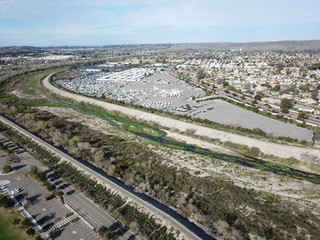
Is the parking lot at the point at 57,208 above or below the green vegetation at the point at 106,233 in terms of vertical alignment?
below

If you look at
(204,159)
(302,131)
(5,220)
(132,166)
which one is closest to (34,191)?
(5,220)

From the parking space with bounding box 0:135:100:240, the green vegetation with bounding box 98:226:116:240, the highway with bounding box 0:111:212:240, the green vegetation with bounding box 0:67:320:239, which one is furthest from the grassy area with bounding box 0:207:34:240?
the highway with bounding box 0:111:212:240

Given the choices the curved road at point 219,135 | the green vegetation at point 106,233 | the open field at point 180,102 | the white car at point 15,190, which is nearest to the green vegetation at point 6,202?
the white car at point 15,190

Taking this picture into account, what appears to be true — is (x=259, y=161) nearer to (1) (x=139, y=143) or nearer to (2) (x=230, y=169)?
(2) (x=230, y=169)

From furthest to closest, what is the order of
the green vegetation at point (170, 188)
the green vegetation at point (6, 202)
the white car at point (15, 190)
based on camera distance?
the white car at point (15, 190)
the green vegetation at point (6, 202)
the green vegetation at point (170, 188)

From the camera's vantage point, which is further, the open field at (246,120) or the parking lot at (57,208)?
the open field at (246,120)

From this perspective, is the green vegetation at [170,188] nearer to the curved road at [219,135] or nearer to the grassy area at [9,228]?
the curved road at [219,135]

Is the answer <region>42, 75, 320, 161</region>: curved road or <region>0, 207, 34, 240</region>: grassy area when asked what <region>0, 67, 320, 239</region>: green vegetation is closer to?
<region>42, 75, 320, 161</region>: curved road

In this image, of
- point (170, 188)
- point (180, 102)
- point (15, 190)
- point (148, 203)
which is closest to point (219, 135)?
point (170, 188)
